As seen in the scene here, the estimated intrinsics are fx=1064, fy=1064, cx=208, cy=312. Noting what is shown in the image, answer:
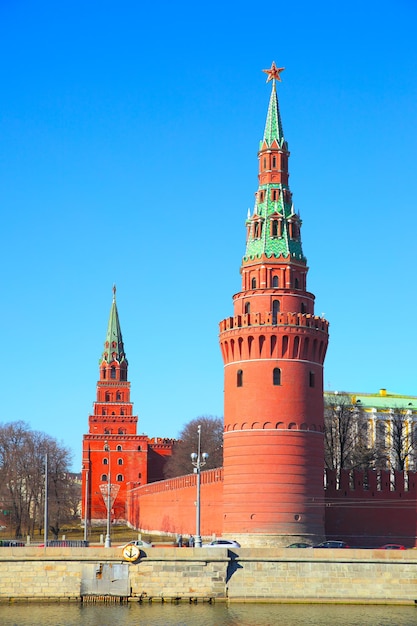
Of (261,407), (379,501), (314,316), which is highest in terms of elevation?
(314,316)

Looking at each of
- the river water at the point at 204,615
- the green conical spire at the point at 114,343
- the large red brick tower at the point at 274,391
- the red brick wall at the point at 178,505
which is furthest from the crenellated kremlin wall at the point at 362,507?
the green conical spire at the point at 114,343

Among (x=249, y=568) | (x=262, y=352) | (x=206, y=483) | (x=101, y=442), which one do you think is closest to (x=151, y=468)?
(x=101, y=442)

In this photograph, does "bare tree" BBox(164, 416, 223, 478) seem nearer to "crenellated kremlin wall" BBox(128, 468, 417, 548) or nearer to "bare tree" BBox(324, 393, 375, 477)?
"bare tree" BBox(324, 393, 375, 477)

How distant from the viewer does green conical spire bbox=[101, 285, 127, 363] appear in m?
139

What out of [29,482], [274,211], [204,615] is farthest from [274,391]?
[29,482]

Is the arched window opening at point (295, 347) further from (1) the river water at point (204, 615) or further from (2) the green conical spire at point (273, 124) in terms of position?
(1) the river water at point (204, 615)

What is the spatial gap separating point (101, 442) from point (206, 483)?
57359 mm

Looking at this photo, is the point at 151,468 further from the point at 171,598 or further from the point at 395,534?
the point at 171,598

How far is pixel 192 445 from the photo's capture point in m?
131

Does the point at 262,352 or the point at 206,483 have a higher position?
the point at 262,352

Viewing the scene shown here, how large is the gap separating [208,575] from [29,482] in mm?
59293

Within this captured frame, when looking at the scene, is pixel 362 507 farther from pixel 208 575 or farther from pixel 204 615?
pixel 204 615

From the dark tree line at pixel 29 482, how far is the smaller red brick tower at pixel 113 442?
16.1m

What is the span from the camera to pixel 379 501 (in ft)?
236
